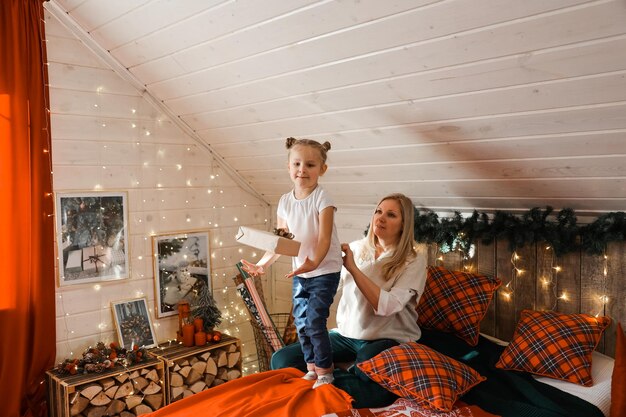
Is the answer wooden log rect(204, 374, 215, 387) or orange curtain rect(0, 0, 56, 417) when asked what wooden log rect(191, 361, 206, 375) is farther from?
orange curtain rect(0, 0, 56, 417)

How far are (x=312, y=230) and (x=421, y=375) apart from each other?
2.43 ft

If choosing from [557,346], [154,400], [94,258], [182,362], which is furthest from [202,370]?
[557,346]

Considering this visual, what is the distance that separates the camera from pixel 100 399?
288cm

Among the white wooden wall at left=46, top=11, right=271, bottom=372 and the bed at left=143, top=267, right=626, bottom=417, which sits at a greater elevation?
the white wooden wall at left=46, top=11, right=271, bottom=372

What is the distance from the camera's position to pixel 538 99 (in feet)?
7.16

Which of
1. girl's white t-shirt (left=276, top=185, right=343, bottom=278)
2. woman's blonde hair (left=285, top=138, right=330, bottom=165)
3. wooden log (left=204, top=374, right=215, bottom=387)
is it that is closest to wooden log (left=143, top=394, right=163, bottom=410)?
wooden log (left=204, top=374, right=215, bottom=387)

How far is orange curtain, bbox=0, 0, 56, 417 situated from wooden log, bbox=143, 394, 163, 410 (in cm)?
53

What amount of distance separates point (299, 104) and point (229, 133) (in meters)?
0.80

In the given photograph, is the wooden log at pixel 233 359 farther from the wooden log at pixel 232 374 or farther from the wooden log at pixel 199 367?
the wooden log at pixel 199 367

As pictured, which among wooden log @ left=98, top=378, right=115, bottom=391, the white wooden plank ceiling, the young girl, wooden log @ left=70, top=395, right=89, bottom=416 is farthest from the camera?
wooden log @ left=98, top=378, right=115, bottom=391

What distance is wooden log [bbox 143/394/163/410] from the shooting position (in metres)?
3.09

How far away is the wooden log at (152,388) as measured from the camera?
308 cm

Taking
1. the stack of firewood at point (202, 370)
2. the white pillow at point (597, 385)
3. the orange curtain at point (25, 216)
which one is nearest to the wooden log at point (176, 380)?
the stack of firewood at point (202, 370)

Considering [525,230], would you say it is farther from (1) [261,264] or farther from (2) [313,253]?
(1) [261,264]
